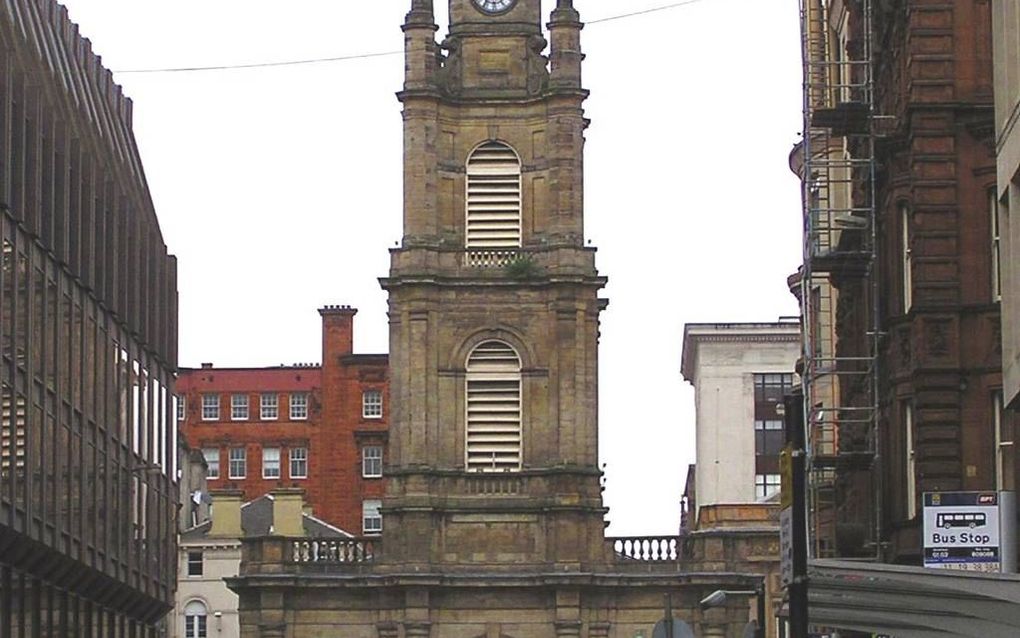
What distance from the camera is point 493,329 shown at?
7606 centimetres

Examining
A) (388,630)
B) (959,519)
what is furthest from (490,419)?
(959,519)

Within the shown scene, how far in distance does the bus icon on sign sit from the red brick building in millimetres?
94108

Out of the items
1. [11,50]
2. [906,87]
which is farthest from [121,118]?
[906,87]

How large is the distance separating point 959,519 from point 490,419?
46980 mm

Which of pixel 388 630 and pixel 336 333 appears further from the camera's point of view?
pixel 336 333

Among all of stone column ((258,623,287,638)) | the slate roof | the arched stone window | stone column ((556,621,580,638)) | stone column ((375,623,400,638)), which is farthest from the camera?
the arched stone window

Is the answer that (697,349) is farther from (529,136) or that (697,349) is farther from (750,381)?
(529,136)

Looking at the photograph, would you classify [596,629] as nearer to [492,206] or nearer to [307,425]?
[492,206]

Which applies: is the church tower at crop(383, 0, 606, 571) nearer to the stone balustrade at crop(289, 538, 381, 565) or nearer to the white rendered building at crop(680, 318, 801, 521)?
the stone balustrade at crop(289, 538, 381, 565)

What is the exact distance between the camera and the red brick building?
12481cm

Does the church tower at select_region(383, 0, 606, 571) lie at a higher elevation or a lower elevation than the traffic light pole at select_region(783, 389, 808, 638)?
higher

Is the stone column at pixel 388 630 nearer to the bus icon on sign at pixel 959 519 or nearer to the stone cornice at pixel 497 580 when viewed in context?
the stone cornice at pixel 497 580

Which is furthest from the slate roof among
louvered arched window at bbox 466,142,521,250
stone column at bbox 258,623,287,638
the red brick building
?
louvered arched window at bbox 466,142,521,250

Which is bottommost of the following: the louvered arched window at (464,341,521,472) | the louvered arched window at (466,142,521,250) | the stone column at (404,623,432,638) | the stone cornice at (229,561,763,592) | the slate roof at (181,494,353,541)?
the stone column at (404,623,432,638)
